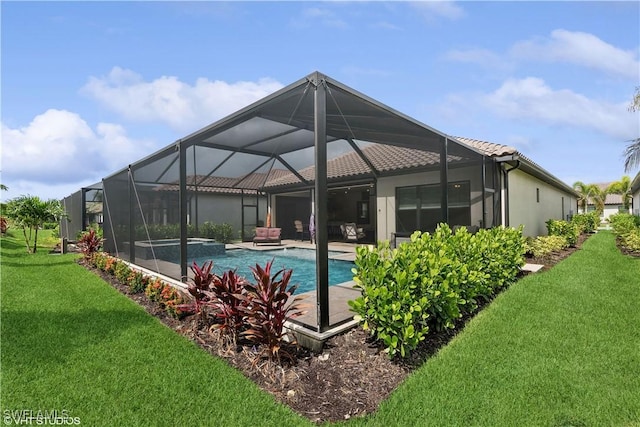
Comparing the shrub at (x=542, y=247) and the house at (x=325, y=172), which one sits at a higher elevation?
the house at (x=325, y=172)

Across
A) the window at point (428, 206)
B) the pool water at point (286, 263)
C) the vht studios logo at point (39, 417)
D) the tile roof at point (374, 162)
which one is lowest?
the vht studios logo at point (39, 417)

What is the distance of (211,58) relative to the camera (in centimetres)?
728

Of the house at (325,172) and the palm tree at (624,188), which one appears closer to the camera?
the house at (325,172)

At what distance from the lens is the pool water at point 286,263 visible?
602cm

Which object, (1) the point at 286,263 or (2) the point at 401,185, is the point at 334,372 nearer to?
(1) the point at 286,263

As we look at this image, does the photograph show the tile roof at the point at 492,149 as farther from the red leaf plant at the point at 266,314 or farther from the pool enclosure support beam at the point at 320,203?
the red leaf plant at the point at 266,314

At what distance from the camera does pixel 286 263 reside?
32.2ft

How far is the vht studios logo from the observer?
2514mm

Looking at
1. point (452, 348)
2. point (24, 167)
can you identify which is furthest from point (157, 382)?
point (24, 167)

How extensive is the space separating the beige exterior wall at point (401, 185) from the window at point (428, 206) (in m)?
0.16

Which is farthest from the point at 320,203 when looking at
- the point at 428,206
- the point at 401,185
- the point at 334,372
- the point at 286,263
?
the point at 401,185

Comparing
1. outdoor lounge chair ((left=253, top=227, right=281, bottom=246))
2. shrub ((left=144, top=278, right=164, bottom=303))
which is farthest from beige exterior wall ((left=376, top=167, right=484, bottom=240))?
shrub ((left=144, top=278, right=164, bottom=303))

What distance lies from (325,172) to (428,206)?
8113 mm

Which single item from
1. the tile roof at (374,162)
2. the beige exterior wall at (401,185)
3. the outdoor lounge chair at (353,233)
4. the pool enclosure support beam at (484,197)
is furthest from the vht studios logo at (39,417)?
the outdoor lounge chair at (353,233)
